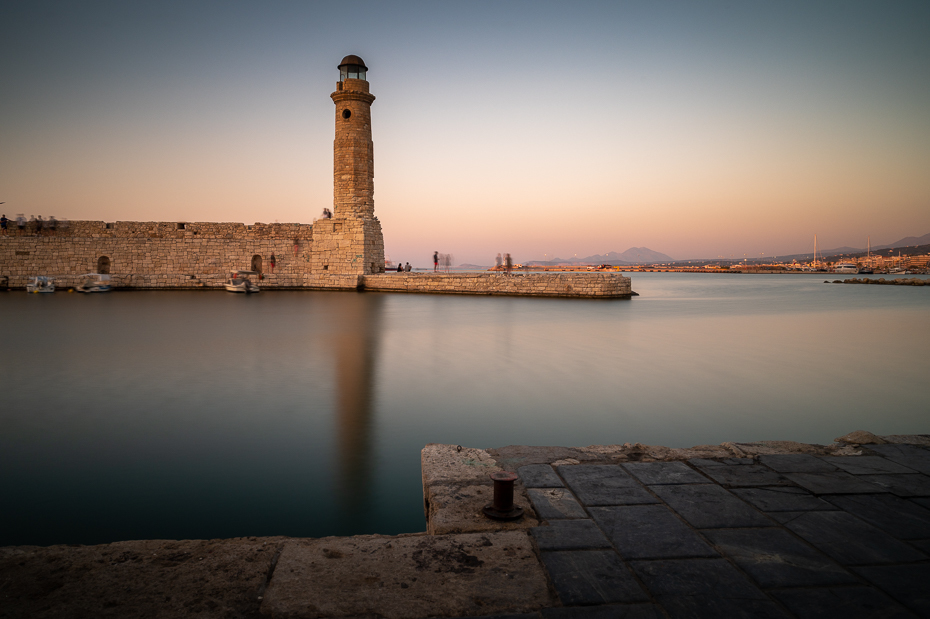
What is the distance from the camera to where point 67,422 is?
3910 millimetres

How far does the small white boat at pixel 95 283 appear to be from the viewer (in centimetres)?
1786

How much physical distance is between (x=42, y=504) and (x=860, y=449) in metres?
4.51

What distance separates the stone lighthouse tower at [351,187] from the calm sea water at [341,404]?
317 inches

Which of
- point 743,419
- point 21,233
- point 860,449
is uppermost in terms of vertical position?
point 21,233

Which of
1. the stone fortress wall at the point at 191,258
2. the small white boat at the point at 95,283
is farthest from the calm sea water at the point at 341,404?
the small white boat at the point at 95,283

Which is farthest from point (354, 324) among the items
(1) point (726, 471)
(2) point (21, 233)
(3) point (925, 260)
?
(3) point (925, 260)

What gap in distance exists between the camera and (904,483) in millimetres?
2189

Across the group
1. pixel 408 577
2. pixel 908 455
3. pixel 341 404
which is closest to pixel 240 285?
pixel 341 404

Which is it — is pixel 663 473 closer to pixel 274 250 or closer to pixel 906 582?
pixel 906 582

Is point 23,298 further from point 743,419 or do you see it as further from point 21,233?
point 743,419

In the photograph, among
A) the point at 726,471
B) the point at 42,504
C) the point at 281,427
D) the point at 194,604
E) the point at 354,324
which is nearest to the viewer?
the point at 194,604

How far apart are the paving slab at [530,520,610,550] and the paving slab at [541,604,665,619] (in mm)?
305

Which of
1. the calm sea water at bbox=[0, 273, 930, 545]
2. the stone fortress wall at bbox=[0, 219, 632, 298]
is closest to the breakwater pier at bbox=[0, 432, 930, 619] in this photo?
the calm sea water at bbox=[0, 273, 930, 545]

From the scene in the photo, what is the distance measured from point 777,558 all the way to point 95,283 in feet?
73.5
